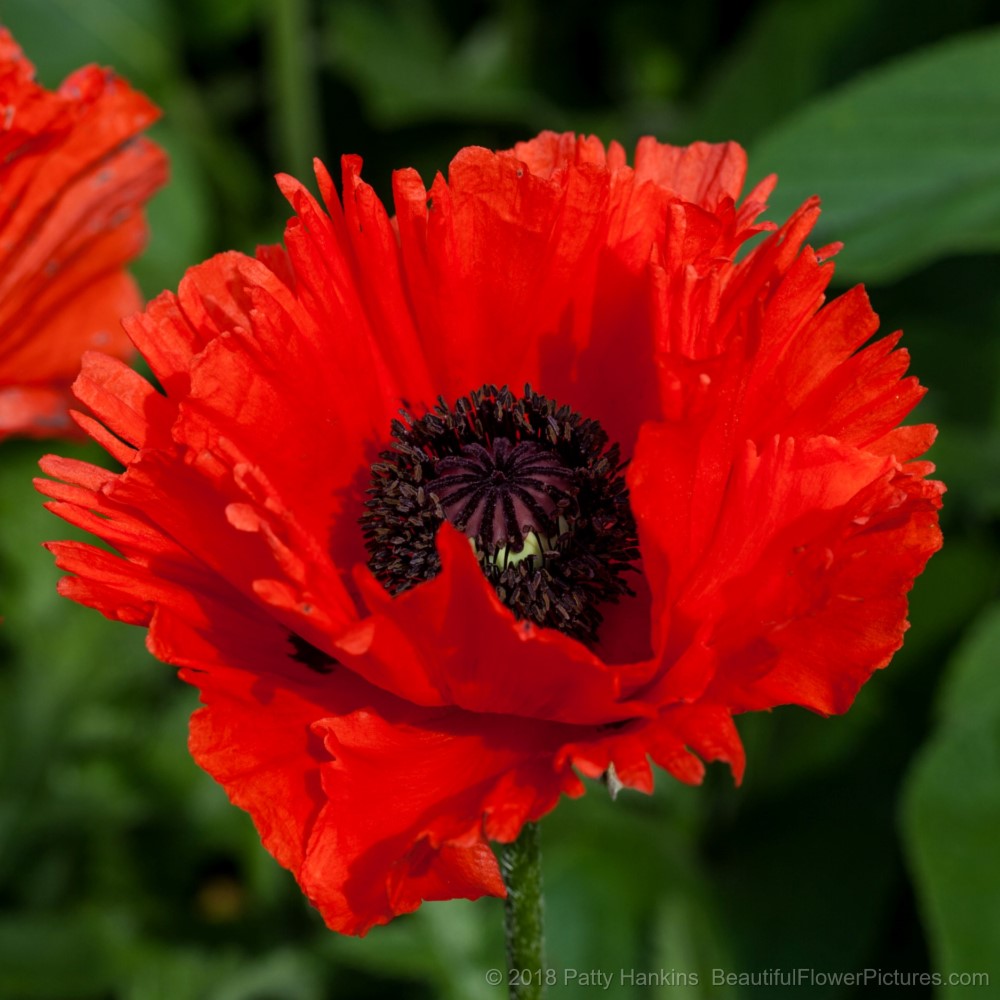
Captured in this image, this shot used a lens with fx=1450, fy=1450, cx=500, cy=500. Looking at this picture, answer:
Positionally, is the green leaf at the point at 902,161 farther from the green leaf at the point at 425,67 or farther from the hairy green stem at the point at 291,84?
the hairy green stem at the point at 291,84

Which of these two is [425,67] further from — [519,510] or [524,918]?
[524,918]

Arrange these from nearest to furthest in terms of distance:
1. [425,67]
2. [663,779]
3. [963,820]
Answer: [963,820] → [663,779] → [425,67]

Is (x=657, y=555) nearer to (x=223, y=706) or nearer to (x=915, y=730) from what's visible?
(x=223, y=706)

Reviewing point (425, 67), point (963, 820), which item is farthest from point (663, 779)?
point (425, 67)

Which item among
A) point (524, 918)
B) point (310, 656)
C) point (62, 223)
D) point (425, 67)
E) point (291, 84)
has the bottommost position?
point (524, 918)

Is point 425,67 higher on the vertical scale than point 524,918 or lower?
higher

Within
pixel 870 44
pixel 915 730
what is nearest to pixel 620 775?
pixel 915 730
